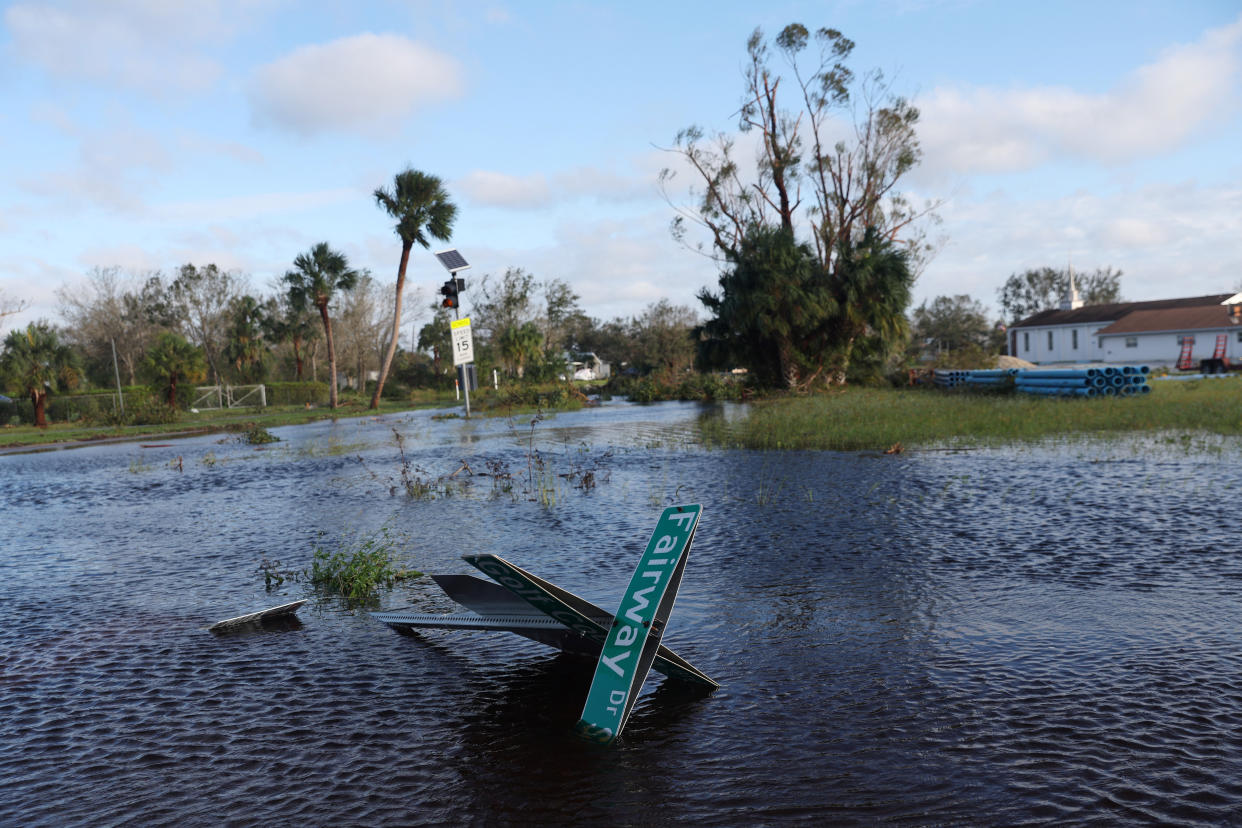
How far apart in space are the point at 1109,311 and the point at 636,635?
214 feet

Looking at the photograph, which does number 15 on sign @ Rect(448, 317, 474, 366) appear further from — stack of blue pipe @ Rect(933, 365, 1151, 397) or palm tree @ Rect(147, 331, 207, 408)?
stack of blue pipe @ Rect(933, 365, 1151, 397)

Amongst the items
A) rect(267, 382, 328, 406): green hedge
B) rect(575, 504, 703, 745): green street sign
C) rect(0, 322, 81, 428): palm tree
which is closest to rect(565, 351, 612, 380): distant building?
rect(267, 382, 328, 406): green hedge

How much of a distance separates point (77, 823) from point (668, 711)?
2.51 metres

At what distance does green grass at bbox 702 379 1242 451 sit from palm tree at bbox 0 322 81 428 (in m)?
30.2

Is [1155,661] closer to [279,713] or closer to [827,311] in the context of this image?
[279,713]

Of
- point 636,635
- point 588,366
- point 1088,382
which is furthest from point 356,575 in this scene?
point 588,366

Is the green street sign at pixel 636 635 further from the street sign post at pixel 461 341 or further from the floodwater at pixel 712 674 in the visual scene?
the street sign post at pixel 461 341

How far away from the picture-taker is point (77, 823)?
11.1ft

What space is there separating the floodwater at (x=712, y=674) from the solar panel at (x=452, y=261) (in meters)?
21.6

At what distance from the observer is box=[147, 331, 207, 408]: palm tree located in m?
40.2

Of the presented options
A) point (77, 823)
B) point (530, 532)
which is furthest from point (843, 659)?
point (530, 532)

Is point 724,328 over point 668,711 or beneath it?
over

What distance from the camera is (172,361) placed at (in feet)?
132

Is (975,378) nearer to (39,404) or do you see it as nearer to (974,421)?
(974,421)
